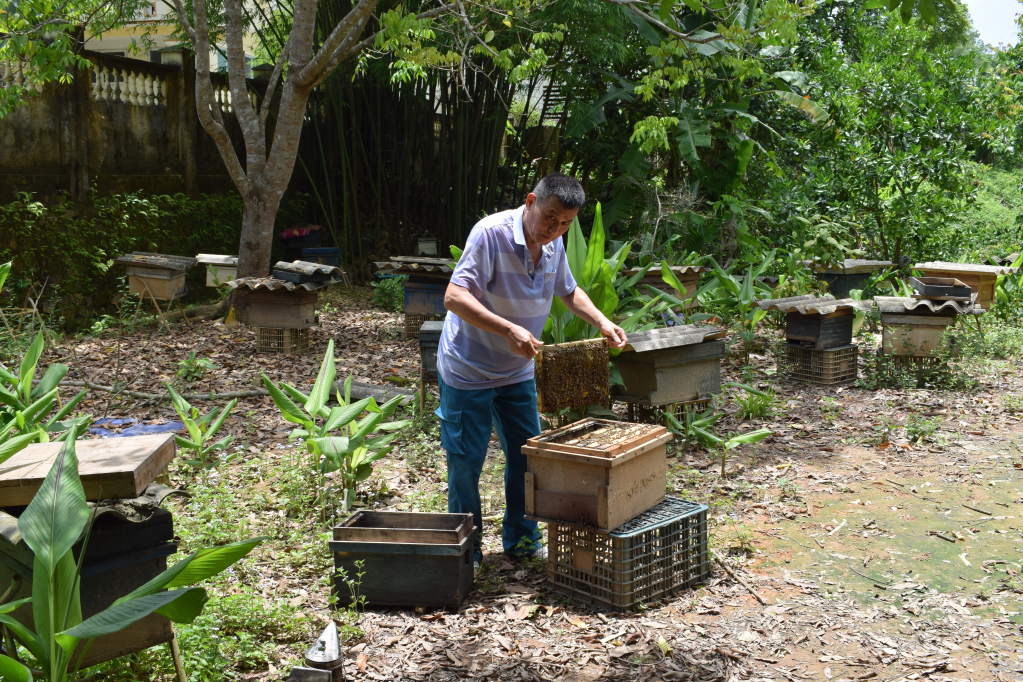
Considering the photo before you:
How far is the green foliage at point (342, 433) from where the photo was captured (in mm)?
3887

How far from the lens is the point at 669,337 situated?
191 inches

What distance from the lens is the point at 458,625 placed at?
3.12 m

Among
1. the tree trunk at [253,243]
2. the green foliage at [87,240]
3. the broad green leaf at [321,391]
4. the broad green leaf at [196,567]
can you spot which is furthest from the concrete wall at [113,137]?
the broad green leaf at [196,567]

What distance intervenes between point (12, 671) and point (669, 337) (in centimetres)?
374

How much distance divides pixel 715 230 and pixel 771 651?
766cm

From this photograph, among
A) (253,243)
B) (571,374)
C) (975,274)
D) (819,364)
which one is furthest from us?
(253,243)

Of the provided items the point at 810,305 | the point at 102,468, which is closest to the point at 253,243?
the point at 810,305

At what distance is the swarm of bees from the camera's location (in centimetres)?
333

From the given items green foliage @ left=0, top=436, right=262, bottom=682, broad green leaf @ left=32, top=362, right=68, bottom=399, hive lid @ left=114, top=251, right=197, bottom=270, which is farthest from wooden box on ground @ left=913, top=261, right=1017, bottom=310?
green foliage @ left=0, top=436, right=262, bottom=682

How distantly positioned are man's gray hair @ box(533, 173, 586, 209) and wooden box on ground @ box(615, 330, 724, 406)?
5.85 ft

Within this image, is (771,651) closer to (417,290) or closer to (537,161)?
(417,290)

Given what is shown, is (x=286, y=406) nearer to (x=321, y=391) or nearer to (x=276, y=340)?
(x=321, y=391)

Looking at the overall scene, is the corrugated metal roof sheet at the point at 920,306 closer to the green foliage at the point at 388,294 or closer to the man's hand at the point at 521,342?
the man's hand at the point at 521,342

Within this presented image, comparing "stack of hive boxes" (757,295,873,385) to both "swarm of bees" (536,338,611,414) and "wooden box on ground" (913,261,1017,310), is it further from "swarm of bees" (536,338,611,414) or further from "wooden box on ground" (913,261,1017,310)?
"swarm of bees" (536,338,611,414)
